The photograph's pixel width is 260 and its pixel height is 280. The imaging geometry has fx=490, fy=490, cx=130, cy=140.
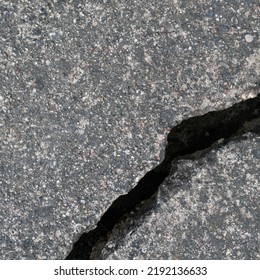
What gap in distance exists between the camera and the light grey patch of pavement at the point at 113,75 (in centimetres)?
202

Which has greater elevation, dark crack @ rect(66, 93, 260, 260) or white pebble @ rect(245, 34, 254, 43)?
white pebble @ rect(245, 34, 254, 43)

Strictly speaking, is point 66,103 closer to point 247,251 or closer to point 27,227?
point 27,227

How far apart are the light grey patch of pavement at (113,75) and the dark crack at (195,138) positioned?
67mm

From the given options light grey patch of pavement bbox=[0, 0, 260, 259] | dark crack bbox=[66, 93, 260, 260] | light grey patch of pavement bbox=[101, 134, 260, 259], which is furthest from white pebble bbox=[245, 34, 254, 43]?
light grey patch of pavement bbox=[101, 134, 260, 259]

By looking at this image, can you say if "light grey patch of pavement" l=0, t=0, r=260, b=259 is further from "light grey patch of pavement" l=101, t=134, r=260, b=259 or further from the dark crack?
"light grey patch of pavement" l=101, t=134, r=260, b=259

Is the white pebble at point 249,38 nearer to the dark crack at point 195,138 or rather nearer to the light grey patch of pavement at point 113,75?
the light grey patch of pavement at point 113,75

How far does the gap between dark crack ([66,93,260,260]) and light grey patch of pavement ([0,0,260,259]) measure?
2.6 inches

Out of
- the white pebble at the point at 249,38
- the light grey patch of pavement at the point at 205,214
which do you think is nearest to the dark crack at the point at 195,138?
the light grey patch of pavement at the point at 205,214

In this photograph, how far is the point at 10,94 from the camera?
2.03 m

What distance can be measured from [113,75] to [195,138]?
44 centimetres

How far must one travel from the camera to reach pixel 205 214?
207 cm

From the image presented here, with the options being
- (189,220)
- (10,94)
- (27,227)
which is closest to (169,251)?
(189,220)

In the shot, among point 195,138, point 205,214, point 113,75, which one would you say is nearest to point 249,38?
point 195,138

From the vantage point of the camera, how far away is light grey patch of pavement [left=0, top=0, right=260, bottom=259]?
79.4 inches
